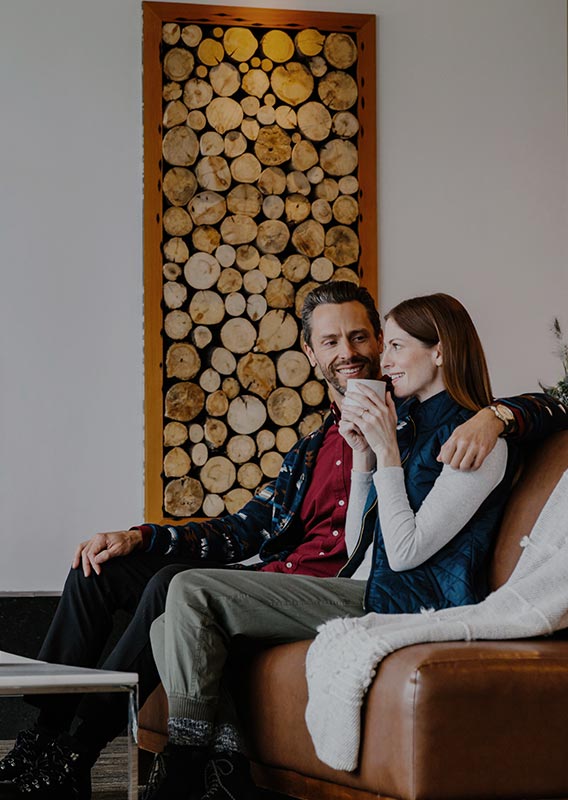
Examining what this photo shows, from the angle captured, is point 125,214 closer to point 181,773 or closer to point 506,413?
point 506,413

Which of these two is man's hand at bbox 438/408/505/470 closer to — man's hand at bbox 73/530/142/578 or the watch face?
the watch face

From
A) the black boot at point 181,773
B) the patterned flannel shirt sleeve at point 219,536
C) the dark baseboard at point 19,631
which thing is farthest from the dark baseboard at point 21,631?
the black boot at point 181,773

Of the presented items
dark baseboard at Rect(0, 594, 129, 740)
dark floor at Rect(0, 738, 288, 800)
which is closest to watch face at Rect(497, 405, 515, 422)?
dark floor at Rect(0, 738, 288, 800)

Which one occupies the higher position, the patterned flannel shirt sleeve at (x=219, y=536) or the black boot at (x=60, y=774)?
the patterned flannel shirt sleeve at (x=219, y=536)

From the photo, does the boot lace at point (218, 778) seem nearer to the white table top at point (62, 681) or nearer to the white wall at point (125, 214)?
the white table top at point (62, 681)

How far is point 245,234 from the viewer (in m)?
4.08

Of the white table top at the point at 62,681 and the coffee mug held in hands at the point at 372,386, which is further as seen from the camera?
the coffee mug held in hands at the point at 372,386

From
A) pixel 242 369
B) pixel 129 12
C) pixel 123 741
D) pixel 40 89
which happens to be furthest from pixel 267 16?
pixel 123 741

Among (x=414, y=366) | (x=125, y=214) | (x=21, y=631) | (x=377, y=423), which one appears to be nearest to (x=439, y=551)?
(x=377, y=423)

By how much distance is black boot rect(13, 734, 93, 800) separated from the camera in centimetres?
236

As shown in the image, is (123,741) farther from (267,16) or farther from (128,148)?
(267,16)

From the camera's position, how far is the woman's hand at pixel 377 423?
2322 millimetres

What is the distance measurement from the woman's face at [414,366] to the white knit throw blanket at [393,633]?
1.46ft

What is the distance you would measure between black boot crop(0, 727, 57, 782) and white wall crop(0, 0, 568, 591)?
4.63 feet
